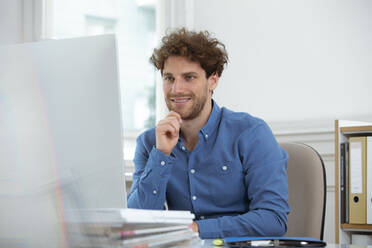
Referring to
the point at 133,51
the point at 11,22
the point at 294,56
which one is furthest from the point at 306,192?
the point at 11,22

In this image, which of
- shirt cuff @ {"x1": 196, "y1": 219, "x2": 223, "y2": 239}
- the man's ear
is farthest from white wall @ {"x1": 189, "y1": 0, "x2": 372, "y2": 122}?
shirt cuff @ {"x1": 196, "y1": 219, "x2": 223, "y2": 239}

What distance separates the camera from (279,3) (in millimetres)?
2559

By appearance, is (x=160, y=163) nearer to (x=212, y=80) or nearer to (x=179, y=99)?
(x=179, y=99)

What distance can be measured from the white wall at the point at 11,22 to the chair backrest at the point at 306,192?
246 centimetres

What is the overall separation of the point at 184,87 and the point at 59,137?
3.70ft

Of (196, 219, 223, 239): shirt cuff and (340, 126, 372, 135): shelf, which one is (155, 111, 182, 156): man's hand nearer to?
(196, 219, 223, 239): shirt cuff

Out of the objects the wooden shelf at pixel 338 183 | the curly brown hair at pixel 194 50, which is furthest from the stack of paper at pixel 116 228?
the wooden shelf at pixel 338 183

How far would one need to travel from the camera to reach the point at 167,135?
1.61 m

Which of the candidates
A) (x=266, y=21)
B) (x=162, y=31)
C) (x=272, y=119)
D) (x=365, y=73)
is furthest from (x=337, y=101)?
(x=162, y=31)

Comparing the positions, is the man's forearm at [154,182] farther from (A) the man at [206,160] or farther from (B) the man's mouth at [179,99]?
(B) the man's mouth at [179,99]

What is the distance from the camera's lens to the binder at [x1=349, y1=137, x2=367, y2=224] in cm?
189

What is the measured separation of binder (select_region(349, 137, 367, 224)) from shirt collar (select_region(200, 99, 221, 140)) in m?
0.56

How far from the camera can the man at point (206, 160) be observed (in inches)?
58.4

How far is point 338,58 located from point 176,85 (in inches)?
39.5
